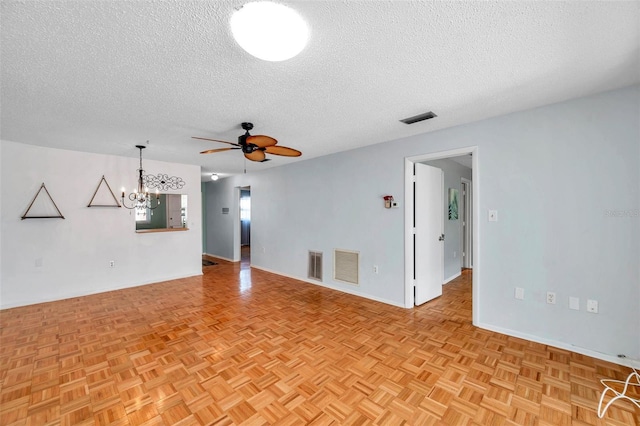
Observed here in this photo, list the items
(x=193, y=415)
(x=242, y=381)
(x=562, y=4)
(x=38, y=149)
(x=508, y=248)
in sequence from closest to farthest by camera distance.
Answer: (x=562, y=4) → (x=193, y=415) → (x=242, y=381) → (x=508, y=248) → (x=38, y=149)

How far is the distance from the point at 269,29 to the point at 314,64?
521 mm

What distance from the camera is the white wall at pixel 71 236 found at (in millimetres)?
3801

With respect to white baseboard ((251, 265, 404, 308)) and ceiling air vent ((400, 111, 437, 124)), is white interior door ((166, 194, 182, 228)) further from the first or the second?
ceiling air vent ((400, 111, 437, 124))

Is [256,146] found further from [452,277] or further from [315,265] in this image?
[452,277]

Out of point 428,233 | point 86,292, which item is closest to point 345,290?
point 428,233

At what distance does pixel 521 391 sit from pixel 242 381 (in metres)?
2.12

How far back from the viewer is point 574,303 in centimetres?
246

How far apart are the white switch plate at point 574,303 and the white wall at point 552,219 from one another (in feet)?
0.11

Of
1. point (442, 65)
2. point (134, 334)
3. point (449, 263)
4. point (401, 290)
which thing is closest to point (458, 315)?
point (401, 290)

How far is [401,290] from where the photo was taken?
373cm

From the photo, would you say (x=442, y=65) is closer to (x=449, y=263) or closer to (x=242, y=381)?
(x=242, y=381)

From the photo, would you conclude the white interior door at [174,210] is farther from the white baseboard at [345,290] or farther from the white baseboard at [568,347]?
the white baseboard at [568,347]

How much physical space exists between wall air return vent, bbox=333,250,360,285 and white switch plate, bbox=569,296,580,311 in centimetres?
251

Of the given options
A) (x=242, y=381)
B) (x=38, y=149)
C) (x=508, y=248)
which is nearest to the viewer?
(x=242, y=381)
